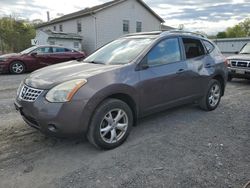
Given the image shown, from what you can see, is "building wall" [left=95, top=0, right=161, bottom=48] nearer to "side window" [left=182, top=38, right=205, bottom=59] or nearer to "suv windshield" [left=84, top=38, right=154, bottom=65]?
"side window" [left=182, top=38, right=205, bottom=59]

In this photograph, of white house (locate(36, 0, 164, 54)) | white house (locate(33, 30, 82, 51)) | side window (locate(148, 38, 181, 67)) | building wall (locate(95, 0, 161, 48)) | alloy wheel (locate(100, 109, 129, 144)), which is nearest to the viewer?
alloy wheel (locate(100, 109, 129, 144))

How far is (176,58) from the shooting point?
4.57 meters

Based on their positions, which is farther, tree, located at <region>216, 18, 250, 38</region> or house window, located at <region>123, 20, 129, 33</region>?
tree, located at <region>216, 18, 250, 38</region>

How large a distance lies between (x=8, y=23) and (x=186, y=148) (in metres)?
34.9

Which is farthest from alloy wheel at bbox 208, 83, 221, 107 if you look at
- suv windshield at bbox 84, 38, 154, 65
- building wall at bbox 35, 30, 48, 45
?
building wall at bbox 35, 30, 48, 45

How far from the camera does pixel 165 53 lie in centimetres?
439

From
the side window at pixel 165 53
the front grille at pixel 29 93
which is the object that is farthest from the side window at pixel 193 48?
the front grille at pixel 29 93

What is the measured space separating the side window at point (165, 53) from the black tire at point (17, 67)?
960 cm

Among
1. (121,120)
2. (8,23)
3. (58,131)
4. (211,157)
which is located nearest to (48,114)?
(58,131)

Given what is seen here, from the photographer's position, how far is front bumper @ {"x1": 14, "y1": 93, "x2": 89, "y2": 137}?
3.14 meters

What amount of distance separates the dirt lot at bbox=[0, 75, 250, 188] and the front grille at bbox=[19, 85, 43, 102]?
789 millimetres

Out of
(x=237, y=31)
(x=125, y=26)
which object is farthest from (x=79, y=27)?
(x=237, y=31)

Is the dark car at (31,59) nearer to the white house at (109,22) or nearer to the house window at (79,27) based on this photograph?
the white house at (109,22)

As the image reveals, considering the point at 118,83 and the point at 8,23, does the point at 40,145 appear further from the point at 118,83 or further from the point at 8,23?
the point at 8,23
